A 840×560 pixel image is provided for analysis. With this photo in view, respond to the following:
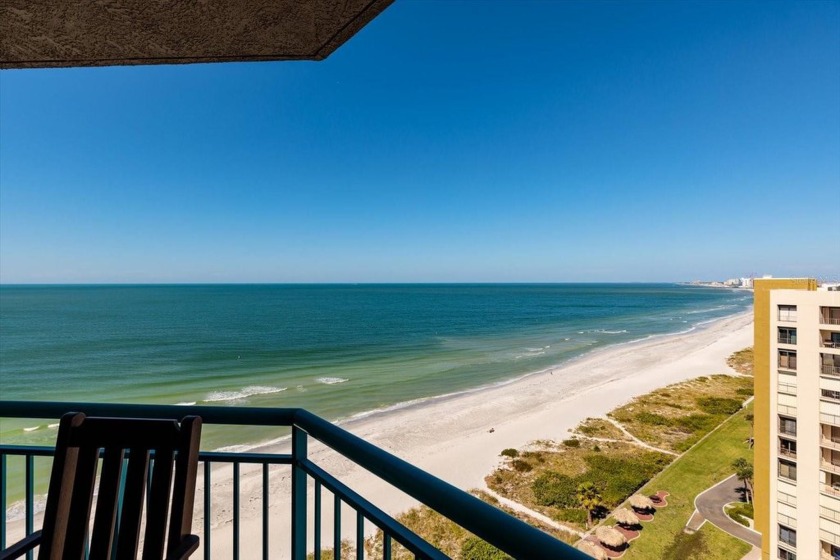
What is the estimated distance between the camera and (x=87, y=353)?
2581 centimetres

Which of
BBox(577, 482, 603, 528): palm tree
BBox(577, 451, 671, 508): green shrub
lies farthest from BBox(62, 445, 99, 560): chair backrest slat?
BBox(577, 451, 671, 508): green shrub

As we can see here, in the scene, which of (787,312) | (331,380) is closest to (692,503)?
(787,312)

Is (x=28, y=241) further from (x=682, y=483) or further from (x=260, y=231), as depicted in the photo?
(x=682, y=483)

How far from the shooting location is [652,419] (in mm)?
15281

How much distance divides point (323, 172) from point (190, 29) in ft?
120

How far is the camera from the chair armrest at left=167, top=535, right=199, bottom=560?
3.39 feet

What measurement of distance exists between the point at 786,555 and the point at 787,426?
2772mm

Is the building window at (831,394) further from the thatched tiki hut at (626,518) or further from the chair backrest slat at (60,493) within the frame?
the chair backrest slat at (60,493)

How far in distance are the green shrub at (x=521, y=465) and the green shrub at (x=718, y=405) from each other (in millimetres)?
10251

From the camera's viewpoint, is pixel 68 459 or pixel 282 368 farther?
pixel 282 368

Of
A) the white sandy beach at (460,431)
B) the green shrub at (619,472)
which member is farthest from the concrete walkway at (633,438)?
the white sandy beach at (460,431)

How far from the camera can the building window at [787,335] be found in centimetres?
868

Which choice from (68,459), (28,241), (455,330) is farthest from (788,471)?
(28,241)

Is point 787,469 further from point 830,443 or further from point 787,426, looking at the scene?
point 830,443
